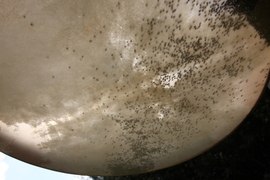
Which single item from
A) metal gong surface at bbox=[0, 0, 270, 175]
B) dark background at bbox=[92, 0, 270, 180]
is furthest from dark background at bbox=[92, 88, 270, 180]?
metal gong surface at bbox=[0, 0, 270, 175]

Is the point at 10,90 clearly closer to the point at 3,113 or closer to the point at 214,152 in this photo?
the point at 3,113

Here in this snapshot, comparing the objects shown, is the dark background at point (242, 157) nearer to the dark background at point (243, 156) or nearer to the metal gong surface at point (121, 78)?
the dark background at point (243, 156)

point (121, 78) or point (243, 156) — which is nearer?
point (121, 78)

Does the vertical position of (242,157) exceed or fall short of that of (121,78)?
it exceeds it

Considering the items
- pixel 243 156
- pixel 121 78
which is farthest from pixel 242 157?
pixel 121 78

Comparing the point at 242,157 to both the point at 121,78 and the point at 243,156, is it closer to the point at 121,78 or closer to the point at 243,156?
the point at 243,156

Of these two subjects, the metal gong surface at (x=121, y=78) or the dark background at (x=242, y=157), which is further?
the dark background at (x=242, y=157)

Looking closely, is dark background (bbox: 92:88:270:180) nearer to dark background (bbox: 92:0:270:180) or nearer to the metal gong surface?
dark background (bbox: 92:0:270:180)

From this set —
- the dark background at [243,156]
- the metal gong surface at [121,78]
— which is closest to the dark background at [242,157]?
the dark background at [243,156]
